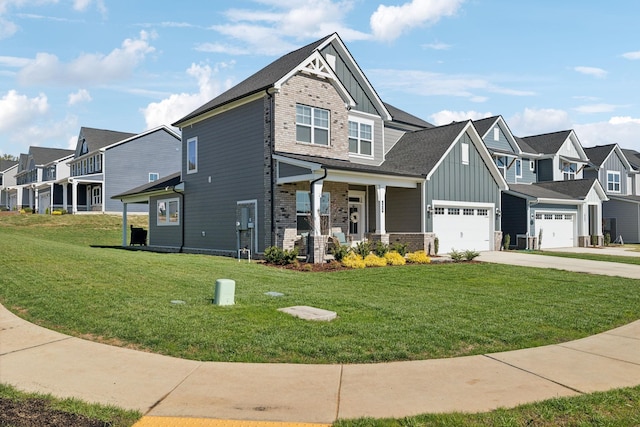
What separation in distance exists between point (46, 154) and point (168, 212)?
132ft

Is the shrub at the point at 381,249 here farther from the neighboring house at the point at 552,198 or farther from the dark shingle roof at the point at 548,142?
the dark shingle roof at the point at 548,142

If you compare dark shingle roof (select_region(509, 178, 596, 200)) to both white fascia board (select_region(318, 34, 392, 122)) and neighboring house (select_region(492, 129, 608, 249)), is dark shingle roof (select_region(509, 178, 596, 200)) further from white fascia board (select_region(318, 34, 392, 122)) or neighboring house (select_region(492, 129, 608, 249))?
white fascia board (select_region(318, 34, 392, 122))

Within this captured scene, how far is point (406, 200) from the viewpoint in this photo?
2236 cm

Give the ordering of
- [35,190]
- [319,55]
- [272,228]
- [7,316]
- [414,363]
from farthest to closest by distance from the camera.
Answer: [35,190]
[319,55]
[272,228]
[7,316]
[414,363]

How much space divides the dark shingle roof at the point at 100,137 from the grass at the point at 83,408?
41.9m

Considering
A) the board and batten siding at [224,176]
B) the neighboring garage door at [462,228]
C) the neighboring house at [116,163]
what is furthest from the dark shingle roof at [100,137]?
the neighboring garage door at [462,228]

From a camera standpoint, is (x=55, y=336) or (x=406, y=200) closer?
(x=55, y=336)

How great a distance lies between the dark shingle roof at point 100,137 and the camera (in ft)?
143

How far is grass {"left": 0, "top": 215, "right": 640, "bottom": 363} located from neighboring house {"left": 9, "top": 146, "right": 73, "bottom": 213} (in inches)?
1515

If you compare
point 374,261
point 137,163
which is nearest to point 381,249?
point 374,261

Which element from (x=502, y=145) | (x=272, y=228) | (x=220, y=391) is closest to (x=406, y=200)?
(x=272, y=228)

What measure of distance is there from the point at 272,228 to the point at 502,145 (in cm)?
1877

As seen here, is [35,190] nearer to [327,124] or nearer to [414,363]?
[327,124]

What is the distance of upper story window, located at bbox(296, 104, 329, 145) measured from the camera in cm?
1969
